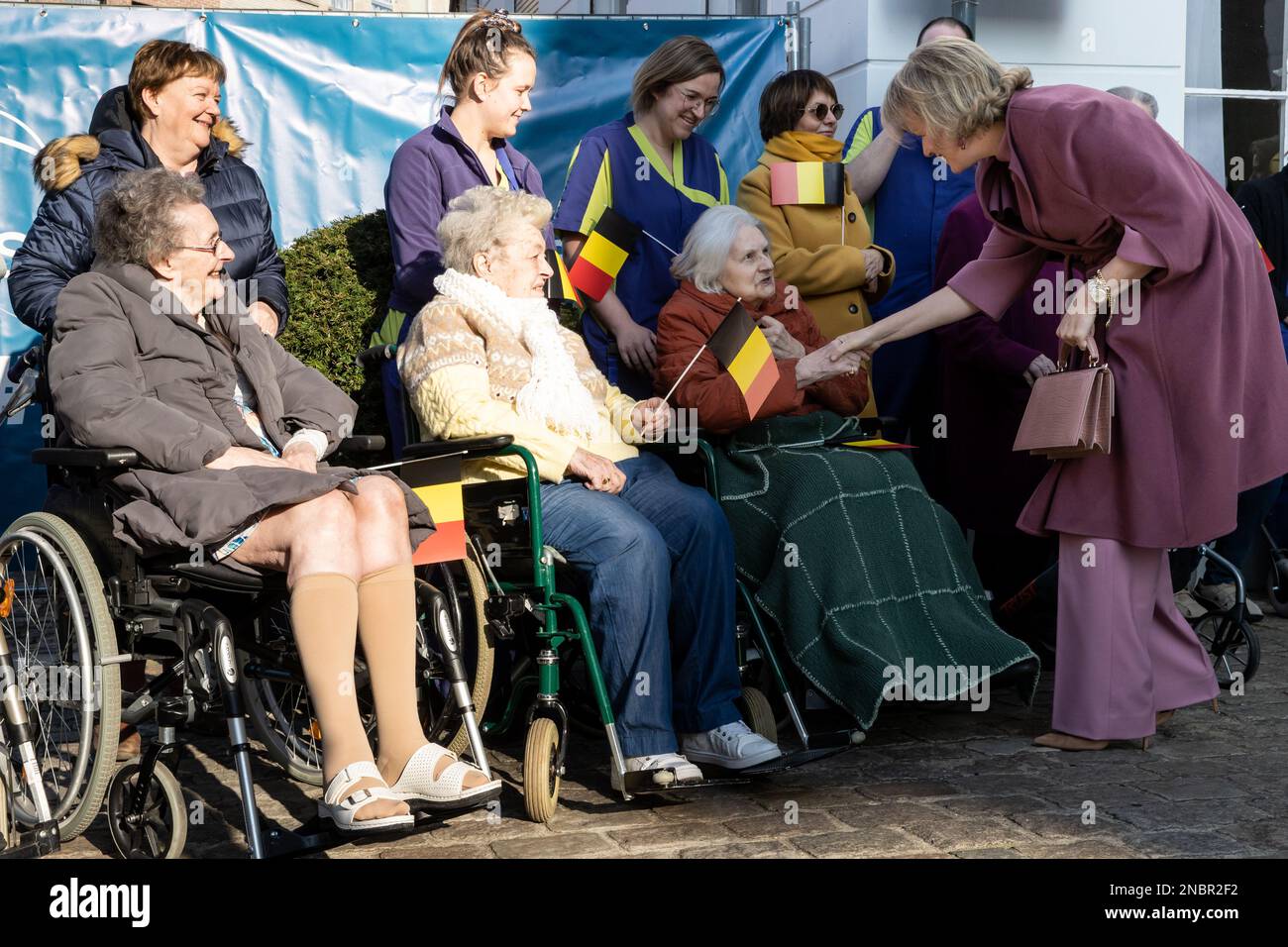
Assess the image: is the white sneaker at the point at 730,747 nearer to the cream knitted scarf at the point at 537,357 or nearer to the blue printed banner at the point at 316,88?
the cream knitted scarf at the point at 537,357

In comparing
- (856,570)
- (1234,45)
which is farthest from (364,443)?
(1234,45)

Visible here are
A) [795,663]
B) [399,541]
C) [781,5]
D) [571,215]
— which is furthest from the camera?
[781,5]

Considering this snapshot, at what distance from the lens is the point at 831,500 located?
4.65 m

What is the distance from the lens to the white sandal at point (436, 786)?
11.3ft

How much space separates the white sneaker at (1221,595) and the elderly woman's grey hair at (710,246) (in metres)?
2.05

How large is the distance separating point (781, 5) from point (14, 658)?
5.36 m

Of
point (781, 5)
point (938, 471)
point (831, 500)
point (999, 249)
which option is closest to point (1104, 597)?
point (831, 500)

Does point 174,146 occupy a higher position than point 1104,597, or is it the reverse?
point 174,146

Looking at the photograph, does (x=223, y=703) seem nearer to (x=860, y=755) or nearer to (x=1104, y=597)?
(x=860, y=755)

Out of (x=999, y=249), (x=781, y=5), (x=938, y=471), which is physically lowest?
(x=938, y=471)

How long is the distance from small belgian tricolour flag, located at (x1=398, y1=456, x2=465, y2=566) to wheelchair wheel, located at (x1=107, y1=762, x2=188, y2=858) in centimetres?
86

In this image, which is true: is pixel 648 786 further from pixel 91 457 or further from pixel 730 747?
pixel 91 457

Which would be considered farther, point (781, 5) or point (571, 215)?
point (781, 5)

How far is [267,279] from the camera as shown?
5047 millimetres
